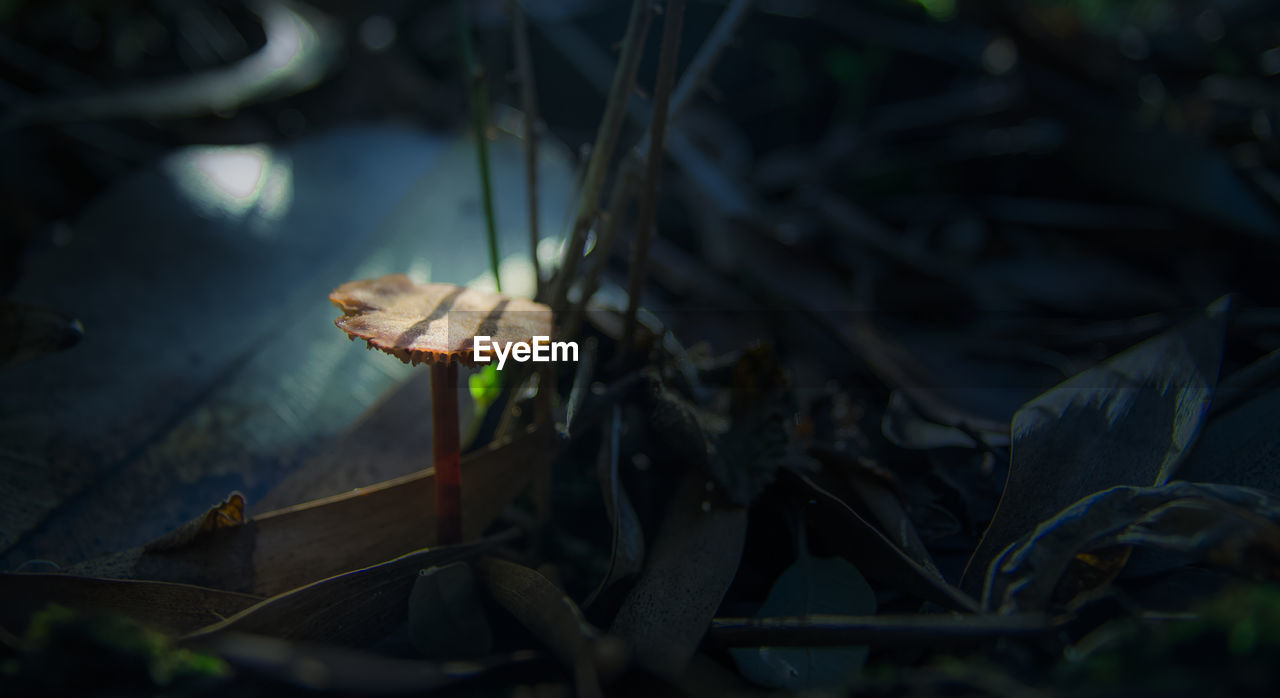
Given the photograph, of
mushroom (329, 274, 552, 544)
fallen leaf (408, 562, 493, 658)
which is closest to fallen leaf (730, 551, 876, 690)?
fallen leaf (408, 562, 493, 658)

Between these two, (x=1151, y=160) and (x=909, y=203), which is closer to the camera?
(x=1151, y=160)

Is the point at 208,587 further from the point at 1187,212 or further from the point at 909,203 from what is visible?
the point at 1187,212

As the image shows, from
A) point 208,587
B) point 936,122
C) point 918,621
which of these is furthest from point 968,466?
point 936,122

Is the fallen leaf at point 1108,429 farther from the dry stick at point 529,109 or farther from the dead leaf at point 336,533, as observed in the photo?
the dry stick at point 529,109

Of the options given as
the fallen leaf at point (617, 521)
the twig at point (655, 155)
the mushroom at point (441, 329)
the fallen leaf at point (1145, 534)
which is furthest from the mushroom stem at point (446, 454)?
the fallen leaf at point (1145, 534)

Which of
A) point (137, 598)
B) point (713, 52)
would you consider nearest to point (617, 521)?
point (137, 598)

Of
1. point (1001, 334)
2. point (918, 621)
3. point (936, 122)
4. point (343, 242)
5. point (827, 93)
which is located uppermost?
point (827, 93)
